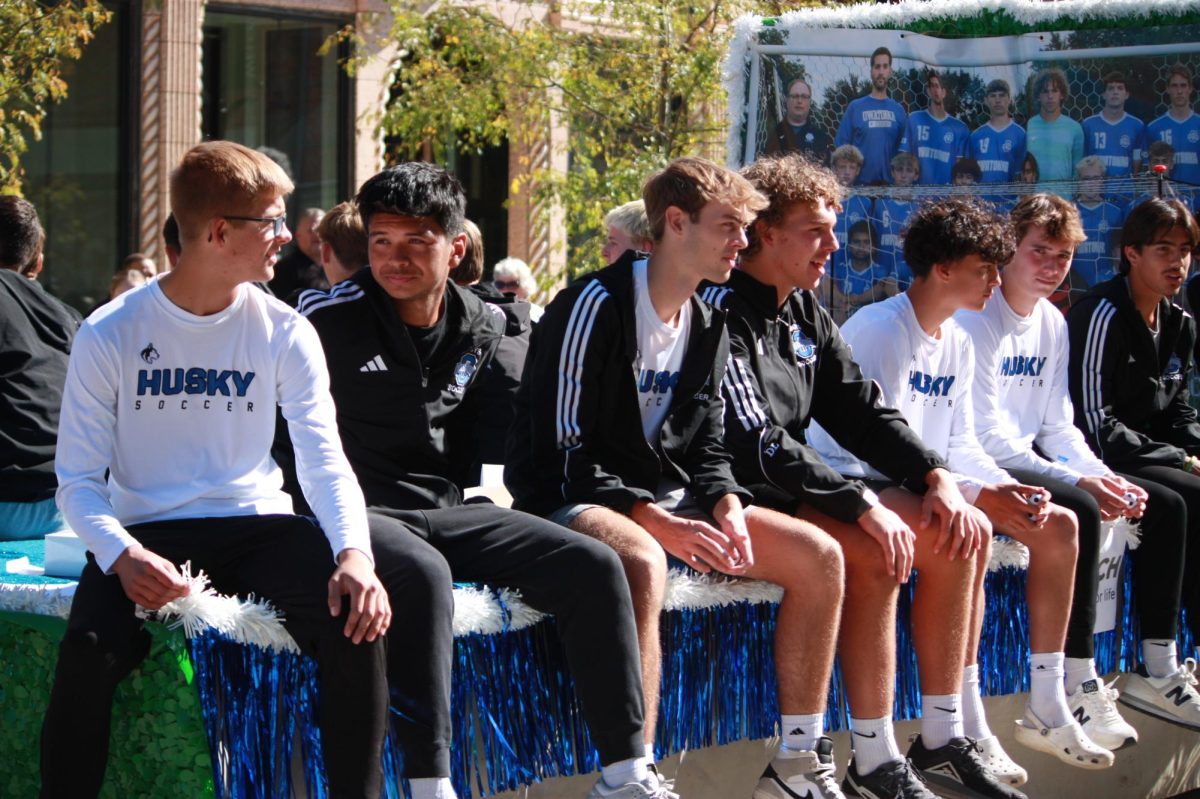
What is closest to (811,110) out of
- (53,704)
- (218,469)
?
(218,469)

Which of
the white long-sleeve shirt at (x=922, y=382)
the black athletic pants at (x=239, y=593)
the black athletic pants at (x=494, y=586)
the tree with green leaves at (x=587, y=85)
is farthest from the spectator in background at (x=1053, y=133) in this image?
the tree with green leaves at (x=587, y=85)

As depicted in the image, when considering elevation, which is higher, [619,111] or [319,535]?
Answer: [619,111]

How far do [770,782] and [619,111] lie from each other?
8113 mm

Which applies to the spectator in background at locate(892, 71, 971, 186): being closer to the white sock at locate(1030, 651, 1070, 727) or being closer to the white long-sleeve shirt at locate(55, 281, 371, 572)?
the white sock at locate(1030, 651, 1070, 727)

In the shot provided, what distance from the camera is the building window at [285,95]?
527 inches

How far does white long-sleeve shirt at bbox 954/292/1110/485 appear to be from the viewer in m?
5.13

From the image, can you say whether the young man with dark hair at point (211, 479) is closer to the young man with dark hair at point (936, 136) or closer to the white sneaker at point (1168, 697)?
the white sneaker at point (1168, 697)

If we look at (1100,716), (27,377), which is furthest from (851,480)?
(27,377)

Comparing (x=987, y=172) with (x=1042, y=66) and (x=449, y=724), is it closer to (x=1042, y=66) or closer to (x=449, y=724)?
(x=1042, y=66)

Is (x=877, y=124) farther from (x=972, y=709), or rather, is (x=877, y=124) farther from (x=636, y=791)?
(x=636, y=791)

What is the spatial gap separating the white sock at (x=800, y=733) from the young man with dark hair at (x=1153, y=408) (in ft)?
5.41

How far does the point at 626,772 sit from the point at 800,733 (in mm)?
677

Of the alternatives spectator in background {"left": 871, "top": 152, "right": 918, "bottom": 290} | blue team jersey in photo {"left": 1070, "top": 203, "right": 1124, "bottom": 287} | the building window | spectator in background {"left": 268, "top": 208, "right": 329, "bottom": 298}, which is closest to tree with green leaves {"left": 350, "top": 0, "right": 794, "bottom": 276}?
the building window

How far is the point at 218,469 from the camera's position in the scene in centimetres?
339
